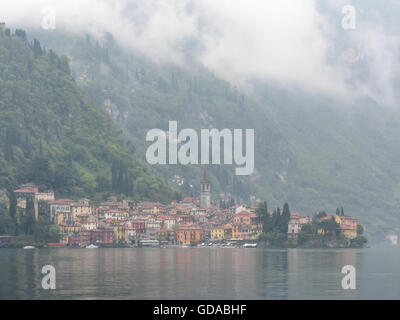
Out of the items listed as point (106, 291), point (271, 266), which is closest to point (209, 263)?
point (271, 266)

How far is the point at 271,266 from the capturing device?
392 ft

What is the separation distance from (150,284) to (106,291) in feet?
25.8

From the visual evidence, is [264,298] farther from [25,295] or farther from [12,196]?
[12,196]

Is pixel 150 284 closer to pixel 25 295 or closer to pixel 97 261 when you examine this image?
pixel 25 295
